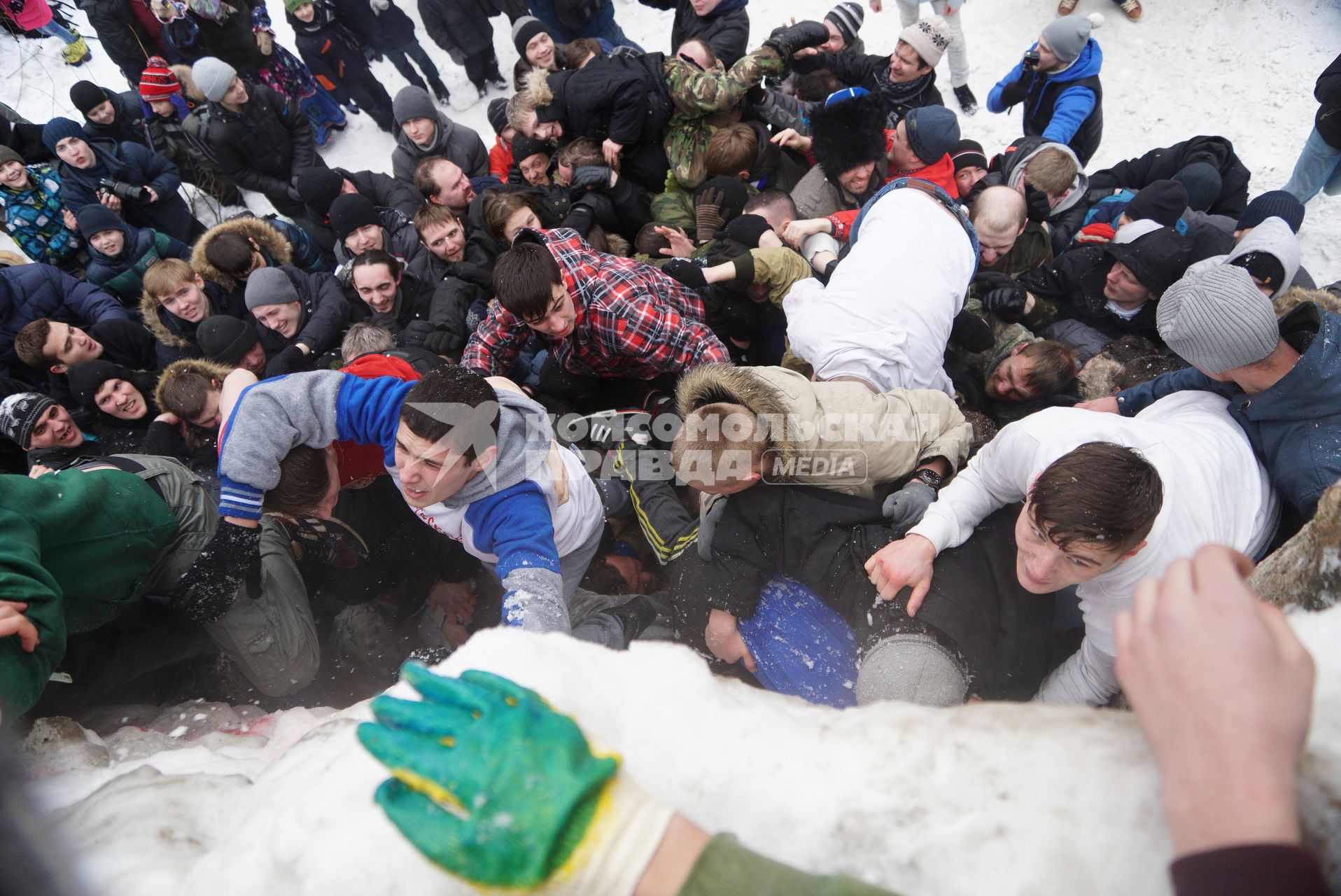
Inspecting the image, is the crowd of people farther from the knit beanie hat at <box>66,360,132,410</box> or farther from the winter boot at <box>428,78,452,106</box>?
the winter boot at <box>428,78,452,106</box>

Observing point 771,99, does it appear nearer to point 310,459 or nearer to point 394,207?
point 394,207

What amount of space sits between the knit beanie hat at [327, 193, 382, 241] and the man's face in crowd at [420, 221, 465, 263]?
64 cm

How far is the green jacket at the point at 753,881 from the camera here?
77 cm

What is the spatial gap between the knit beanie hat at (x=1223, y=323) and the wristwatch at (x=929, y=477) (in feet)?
2.82

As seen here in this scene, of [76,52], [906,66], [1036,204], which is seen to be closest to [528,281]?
[1036,204]

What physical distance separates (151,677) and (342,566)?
83cm

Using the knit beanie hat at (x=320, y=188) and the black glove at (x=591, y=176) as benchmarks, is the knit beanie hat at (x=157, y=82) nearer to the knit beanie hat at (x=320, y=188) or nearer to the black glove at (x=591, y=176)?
the knit beanie hat at (x=320, y=188)

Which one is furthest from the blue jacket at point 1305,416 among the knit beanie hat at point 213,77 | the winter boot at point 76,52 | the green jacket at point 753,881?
the winter boot at point 76,52

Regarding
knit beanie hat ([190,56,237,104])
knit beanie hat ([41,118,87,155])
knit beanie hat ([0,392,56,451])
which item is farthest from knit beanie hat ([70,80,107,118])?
knit beanie hat ([0,392,56,451])

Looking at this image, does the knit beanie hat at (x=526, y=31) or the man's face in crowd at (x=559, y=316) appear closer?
the man's face in crowd at (x=559, y=316)

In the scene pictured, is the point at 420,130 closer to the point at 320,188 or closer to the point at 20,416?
the point at 320,188

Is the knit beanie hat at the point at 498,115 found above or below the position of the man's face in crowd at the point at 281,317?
above

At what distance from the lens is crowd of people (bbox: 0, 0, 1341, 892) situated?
1971 millimetres

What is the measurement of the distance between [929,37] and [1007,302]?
227 centimetres
